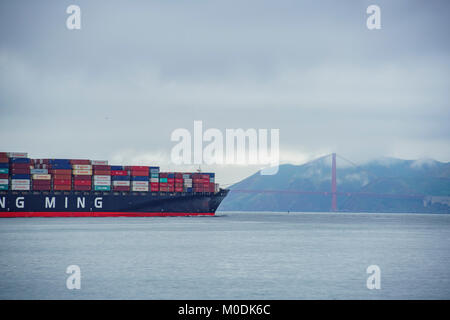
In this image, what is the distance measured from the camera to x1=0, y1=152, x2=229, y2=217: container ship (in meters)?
92.4

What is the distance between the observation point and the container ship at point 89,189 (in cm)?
9244

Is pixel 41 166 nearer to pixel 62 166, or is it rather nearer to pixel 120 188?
pixel 62 166

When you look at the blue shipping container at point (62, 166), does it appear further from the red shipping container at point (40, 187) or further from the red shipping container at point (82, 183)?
the red shipping container at point (40, 187)

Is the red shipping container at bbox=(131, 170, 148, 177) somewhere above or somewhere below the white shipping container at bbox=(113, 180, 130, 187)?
above

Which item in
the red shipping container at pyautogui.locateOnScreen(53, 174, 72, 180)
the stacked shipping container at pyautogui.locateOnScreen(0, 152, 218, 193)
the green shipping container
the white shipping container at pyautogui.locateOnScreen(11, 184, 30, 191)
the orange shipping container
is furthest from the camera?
the green shipping container

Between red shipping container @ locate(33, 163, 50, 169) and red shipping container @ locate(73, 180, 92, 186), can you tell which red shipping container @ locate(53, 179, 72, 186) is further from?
red shipping container @ locate(33, 163, 50, 169)

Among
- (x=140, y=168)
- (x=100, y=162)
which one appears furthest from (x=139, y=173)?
(x=100, y=162)

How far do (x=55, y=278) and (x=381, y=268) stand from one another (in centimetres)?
1825

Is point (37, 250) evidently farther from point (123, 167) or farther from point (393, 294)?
point (123, 167)

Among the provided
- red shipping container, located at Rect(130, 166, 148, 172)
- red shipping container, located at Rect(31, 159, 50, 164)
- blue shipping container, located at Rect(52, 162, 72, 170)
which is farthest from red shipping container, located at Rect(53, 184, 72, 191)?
red shipping container, located at Rect(130, 166, 148, 172)

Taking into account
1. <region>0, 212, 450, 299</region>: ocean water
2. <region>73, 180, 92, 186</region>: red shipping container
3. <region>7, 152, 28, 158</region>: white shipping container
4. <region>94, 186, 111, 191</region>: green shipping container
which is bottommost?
<region>0, 212, 450, 299</region>: ocean water

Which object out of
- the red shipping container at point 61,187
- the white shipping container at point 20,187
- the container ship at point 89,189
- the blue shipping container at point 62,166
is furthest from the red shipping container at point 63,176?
the white shipping container at point 20,187
